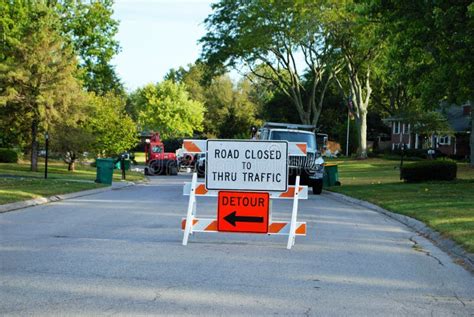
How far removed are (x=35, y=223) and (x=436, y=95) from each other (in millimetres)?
18460

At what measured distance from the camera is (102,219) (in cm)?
1568

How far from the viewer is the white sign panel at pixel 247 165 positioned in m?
11.6

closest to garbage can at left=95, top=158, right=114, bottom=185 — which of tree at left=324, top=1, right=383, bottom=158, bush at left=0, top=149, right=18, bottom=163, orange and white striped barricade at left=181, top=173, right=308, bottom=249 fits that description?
tree at left=324, top=1, right=383, bottom=158

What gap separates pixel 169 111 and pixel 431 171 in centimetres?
6837

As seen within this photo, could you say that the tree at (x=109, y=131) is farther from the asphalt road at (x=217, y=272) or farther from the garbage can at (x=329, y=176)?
the asphalt road at (x=217, y=272)

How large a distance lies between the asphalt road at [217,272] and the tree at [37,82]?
1004 inches

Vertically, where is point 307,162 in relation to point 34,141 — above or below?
below

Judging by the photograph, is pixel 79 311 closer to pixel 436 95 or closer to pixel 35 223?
pixel 35 223

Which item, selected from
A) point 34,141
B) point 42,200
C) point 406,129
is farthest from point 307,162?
point 406,129

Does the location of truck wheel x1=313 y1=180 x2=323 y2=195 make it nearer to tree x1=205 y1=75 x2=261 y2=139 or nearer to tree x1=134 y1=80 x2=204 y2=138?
tree x1=205 y1=75 x2=261 y2=139

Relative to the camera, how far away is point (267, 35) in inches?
1900

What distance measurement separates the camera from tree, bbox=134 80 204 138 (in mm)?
96688

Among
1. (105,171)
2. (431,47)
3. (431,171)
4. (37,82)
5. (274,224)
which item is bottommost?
(274,224)

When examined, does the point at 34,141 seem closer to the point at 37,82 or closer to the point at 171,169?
the point at 37,82
